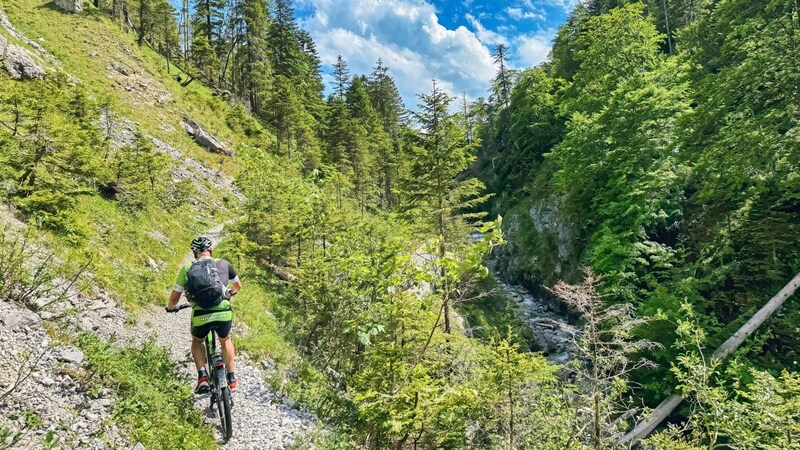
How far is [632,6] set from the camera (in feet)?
81.8

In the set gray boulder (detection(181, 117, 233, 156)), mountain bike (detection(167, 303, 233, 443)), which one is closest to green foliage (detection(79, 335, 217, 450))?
mountain bike (detection(167, 303, 233, 443))

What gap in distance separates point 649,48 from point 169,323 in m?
27.4

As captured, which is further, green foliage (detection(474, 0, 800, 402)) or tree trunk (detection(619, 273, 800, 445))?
green foliage (detection(474, 0, 800, 402))

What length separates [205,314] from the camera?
5254 millimetres

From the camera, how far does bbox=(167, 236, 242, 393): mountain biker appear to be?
525 cm

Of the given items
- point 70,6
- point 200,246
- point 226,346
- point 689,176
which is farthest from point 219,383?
point 70,6

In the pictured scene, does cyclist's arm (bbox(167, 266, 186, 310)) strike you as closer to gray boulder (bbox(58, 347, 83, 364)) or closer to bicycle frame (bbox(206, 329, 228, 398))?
bicycle frame (bbox(206, 329, 228, 398))

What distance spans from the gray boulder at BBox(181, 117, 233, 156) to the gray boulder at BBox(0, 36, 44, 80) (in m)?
9.19

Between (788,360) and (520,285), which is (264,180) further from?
(520,285)

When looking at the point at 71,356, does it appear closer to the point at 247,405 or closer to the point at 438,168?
the point at 247,405

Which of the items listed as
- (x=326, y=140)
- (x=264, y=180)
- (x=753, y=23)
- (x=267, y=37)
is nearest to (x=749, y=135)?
(x=753, y=23)

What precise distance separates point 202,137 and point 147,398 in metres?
27.5

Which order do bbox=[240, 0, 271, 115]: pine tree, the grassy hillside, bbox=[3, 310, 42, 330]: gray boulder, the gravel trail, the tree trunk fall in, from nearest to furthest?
bbox=[3, 310, 42, 330]: gray boulder < the gravel trail < the grassy hillside < the tree trunk < bbox=[240, 0, 271, 115]: pine tree

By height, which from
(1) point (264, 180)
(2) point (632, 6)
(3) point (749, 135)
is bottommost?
(1) point (264, 180)
